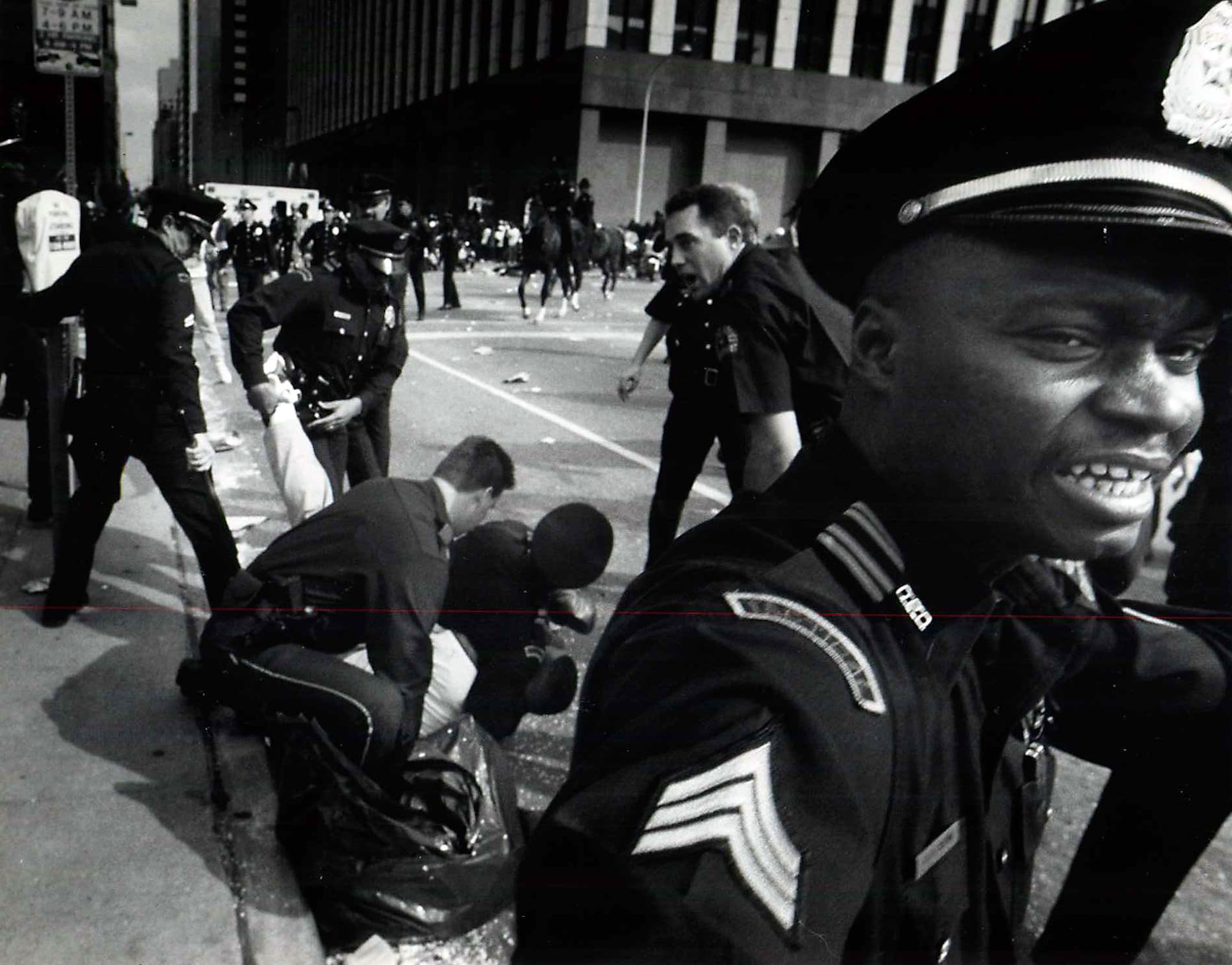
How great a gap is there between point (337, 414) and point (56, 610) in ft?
4.18

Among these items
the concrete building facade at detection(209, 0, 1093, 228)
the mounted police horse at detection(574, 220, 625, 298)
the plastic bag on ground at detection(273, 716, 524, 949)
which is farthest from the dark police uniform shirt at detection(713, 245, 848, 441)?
the concrete building facade at detection(209, 0, 1093, 228)

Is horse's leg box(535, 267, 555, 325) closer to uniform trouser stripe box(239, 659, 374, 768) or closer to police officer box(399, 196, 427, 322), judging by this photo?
police officer box(399, 196, 427, 322)

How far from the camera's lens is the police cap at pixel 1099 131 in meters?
0.73

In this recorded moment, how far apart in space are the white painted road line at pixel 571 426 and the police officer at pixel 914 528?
4416 millimetres

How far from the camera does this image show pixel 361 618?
2.71 m

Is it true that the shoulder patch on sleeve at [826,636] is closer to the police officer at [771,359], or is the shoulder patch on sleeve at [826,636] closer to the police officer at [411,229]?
the police officer at [771,359]

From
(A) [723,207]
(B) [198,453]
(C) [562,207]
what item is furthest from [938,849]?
(C) [562,207]

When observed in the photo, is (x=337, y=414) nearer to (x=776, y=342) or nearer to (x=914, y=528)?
(x=776, y=342)

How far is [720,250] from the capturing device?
314 cm

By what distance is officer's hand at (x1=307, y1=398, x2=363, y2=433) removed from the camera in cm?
390

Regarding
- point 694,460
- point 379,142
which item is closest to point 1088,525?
point 694,460

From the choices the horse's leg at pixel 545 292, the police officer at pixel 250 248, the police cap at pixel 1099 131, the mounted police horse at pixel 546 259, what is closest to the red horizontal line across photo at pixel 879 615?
the police cap at pixel 1099 131

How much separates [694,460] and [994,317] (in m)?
3.24

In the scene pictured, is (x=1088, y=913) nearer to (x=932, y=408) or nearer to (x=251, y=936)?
(x=932, y=408)
